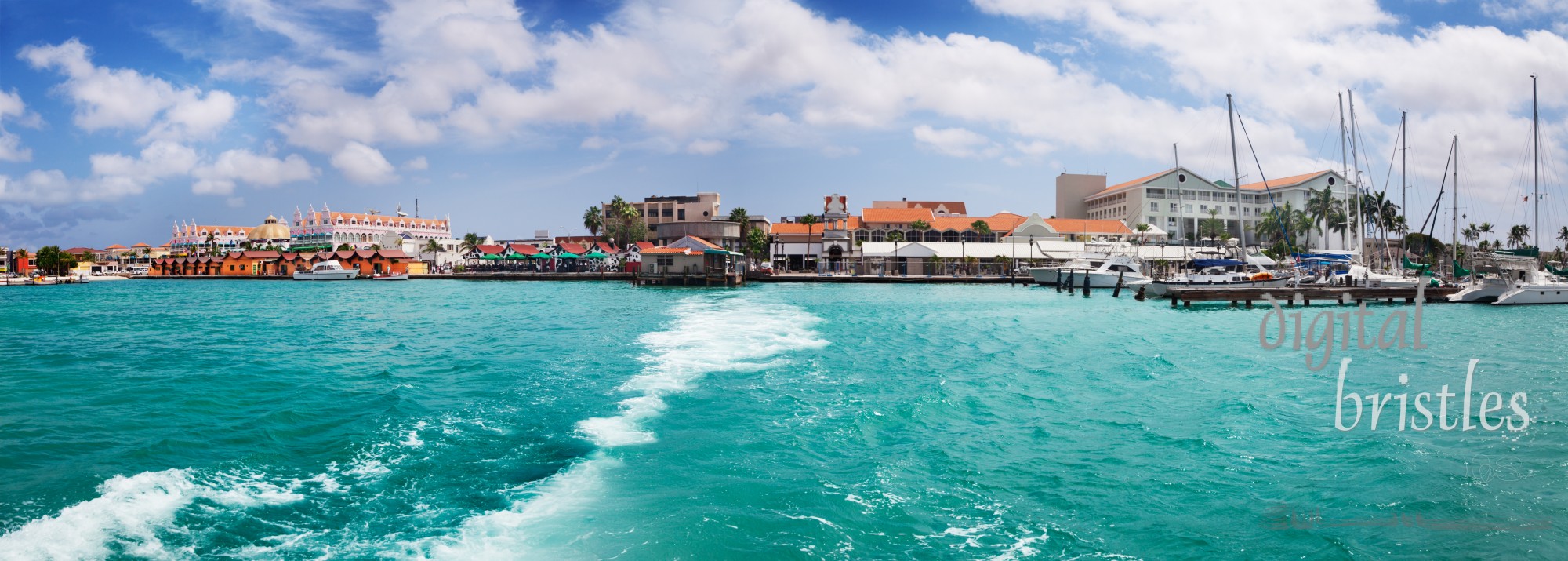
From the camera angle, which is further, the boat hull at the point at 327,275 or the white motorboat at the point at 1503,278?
the boat hull at the point at 327,275

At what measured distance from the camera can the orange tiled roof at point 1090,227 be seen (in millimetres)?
76000

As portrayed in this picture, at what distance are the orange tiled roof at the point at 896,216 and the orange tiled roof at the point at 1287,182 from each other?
133 feet

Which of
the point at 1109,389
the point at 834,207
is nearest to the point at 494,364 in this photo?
the point at 1109,389

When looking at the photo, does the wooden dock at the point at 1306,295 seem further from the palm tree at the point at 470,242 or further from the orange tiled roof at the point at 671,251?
the palm tree at the point at 470,242

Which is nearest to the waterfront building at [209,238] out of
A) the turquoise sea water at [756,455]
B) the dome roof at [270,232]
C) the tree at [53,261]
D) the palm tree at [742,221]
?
the dome roof at [270,232]

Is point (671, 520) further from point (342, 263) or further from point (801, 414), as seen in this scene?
point (342, 263)

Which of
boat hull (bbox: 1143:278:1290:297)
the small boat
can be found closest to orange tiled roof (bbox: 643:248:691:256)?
boat hull (bbox: 1143:278:1290:297)

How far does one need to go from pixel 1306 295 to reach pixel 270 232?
449 ft

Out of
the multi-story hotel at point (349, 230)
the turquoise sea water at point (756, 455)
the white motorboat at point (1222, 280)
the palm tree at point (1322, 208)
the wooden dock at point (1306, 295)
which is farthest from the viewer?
the multi-story hotel at point (349, 230)

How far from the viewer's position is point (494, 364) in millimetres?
15688

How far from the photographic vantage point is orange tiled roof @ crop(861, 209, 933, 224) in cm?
7638

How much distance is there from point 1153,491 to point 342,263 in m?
92.1

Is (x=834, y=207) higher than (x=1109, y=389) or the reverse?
higher

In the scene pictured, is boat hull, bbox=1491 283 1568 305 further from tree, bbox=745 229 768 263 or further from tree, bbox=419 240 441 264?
tree, bbox=419 240 441 264
